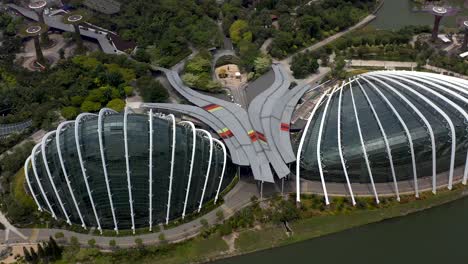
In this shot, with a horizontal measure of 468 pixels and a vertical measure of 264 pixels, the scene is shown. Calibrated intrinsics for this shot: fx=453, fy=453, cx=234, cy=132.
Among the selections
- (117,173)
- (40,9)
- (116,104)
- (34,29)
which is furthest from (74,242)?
(40,9)

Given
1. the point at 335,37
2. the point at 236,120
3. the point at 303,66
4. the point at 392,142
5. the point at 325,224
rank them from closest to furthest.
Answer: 1. the point at 325,224
2. the point at 392,142
3. the point at 236,120
4. the point at 303,66
5. the point at 335,37

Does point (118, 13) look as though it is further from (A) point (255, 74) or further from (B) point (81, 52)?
(A) point (255, 74)

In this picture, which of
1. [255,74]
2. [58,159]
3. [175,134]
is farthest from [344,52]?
[58,159]

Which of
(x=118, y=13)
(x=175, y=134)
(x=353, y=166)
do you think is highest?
(x=118, y=13)

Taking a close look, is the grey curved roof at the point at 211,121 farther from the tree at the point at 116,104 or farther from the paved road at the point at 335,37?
the paved road at the point at 335,37

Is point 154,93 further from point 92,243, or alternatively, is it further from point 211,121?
point 92,243

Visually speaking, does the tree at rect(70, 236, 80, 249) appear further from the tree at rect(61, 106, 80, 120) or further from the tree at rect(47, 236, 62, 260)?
the tree at rect(61, 106, 80, 120)

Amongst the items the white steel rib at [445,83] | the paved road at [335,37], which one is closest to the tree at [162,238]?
the white steel rib at [445,83]

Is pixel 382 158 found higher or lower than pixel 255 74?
lower
